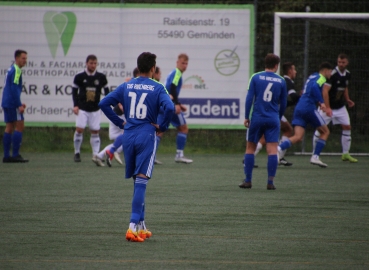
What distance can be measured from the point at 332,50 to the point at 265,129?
8215 millimetres

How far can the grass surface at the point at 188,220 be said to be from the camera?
6500 mm

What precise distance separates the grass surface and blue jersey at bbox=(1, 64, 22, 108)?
1642mm

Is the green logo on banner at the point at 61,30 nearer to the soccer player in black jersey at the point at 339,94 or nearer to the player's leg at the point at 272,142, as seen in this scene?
the soccer player in black jersey at the point at 339,94

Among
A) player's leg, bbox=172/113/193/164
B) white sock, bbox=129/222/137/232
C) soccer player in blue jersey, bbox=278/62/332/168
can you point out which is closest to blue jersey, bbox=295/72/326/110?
soccer player in blue jersey, bbox=278/62/332/168

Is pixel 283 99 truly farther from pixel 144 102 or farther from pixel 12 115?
pixel 12 115

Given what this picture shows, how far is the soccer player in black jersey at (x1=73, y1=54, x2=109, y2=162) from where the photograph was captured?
53.5 feet

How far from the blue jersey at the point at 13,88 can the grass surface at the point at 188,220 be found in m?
1.64

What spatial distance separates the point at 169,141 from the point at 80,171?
616 centimetres

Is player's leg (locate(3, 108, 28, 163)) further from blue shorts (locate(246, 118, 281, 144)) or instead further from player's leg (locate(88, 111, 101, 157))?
blue shorts (locate(246, 118, 281, 144))

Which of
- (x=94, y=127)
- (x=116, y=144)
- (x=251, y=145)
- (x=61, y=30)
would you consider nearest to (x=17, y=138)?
(x=94, y=127)

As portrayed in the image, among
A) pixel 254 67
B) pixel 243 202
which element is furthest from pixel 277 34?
pixel 243 202

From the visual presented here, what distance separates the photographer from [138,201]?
7430 millimetres

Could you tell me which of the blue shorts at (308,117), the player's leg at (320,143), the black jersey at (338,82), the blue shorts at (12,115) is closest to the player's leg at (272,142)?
the blue shorts at (308,117)

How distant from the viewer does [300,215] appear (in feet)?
30.3
